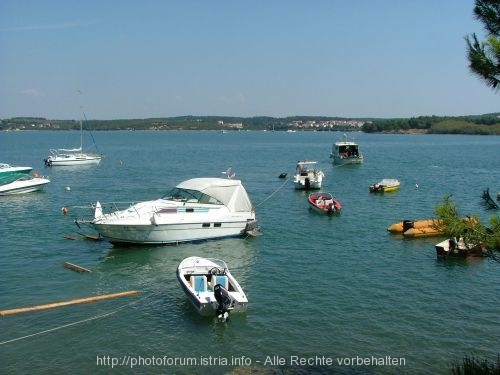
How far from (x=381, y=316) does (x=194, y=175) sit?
Answer: 215 ft

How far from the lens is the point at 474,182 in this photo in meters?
74.8

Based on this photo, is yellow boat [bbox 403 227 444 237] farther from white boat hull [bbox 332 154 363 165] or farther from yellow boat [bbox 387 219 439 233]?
white boat hull [bbox 332 154 363 165]

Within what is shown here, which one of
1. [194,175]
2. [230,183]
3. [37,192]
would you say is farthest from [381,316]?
[194,175]

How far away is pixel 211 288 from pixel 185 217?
11.1m

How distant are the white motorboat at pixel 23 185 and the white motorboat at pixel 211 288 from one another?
39860 millimetres

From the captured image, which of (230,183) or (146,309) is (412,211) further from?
(146,309)

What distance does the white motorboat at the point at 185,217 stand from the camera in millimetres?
34125

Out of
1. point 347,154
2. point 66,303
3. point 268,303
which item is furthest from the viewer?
point 347,154

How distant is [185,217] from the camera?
35500mm

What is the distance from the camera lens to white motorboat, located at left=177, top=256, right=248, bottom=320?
73.7 ft

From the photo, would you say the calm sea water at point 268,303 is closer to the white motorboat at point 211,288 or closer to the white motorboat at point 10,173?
the white motorboat at point 211,288

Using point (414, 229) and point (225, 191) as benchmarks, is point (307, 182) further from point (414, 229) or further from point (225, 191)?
point (225, 191)

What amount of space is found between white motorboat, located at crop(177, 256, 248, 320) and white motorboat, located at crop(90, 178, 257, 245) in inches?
320

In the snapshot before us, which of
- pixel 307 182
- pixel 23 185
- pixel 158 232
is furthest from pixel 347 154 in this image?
pixel 158 232
